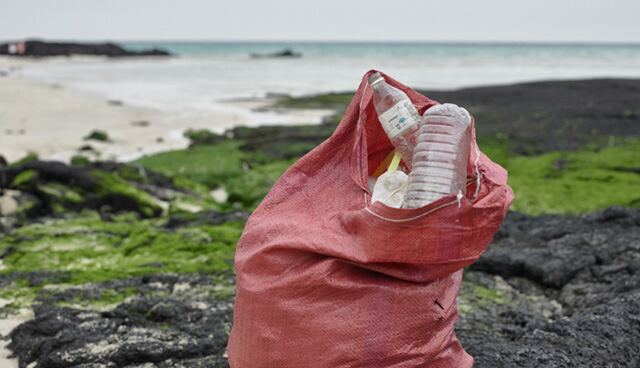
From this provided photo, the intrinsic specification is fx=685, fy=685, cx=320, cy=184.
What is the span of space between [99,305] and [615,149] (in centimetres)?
992

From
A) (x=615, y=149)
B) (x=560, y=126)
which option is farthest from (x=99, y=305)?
(x=560, y=126)

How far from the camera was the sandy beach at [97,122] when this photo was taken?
44.7 ft

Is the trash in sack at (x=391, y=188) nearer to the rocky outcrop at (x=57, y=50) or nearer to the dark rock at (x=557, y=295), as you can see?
the dark rock at (x=557, y=295)

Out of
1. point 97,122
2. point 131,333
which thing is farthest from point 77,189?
point 97,122

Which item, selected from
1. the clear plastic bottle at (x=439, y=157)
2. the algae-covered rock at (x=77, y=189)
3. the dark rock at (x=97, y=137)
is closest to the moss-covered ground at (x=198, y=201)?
the algae-covered rock at (x=77, y=189)

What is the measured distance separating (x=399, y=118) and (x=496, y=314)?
2239 millimetres

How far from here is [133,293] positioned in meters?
5.01

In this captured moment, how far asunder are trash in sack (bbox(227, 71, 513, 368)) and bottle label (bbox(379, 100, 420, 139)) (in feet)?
0.37

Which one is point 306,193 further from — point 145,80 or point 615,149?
point 145,80

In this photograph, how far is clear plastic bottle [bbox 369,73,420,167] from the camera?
2875 mm

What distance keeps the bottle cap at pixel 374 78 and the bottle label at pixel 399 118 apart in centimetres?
15

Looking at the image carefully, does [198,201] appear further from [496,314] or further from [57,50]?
[57,50]

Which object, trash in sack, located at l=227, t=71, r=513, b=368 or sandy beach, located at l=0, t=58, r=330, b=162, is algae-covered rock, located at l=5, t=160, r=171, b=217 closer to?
sandy beach, located at l=0, t=58, r=330, b=162

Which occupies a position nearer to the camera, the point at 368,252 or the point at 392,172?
the point at 368,252
